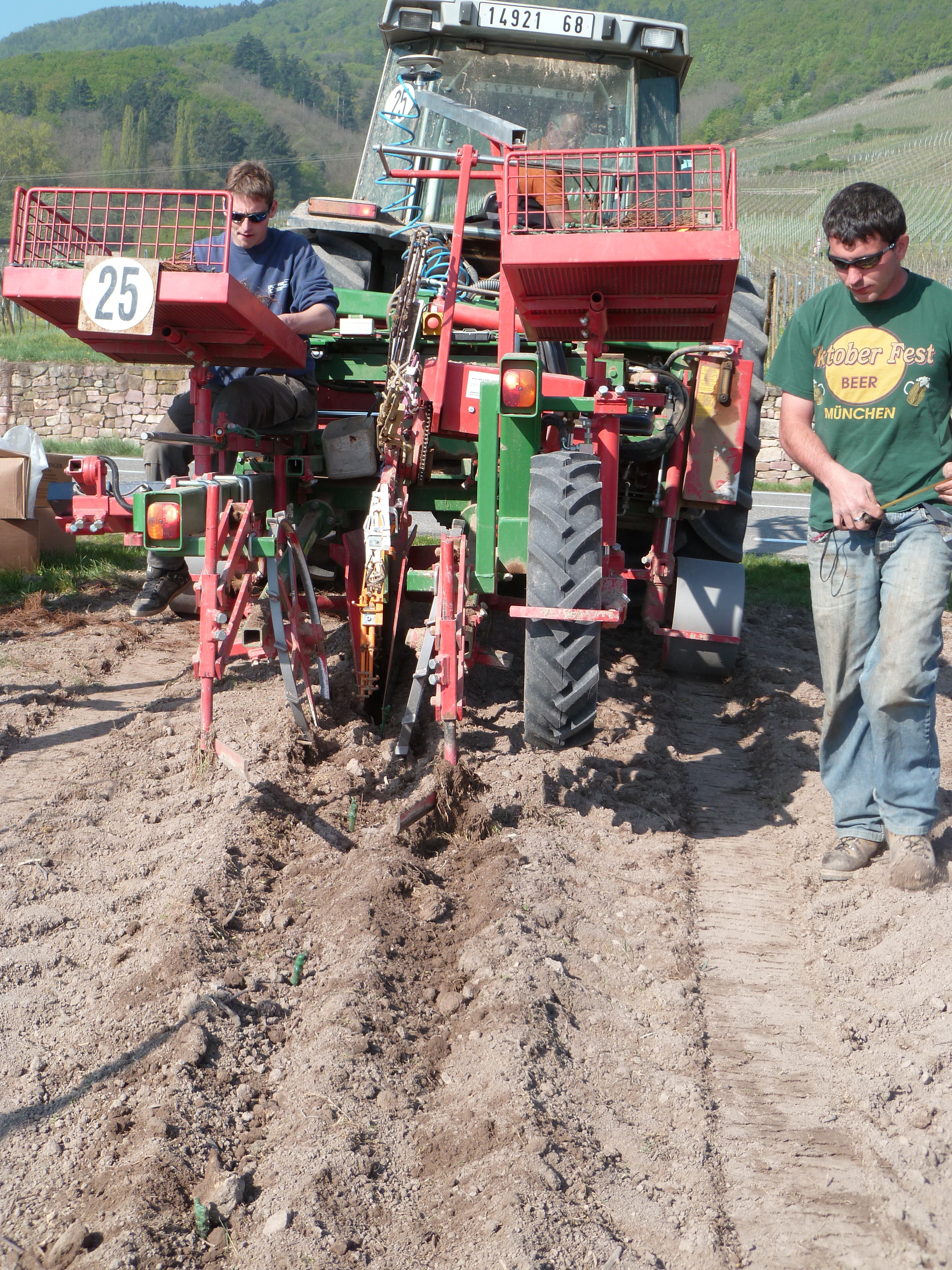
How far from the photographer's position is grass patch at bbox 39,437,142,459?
15.3 metres

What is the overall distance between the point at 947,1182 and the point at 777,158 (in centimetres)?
6415

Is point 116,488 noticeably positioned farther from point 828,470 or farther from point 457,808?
point 828,470

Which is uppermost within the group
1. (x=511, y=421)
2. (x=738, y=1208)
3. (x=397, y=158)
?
(x=397, y=158)

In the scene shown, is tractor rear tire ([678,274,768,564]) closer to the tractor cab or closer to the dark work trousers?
the tractor cab

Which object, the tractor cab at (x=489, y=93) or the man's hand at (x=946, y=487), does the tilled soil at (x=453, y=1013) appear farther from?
the tractor cab at (x=489, y=93)

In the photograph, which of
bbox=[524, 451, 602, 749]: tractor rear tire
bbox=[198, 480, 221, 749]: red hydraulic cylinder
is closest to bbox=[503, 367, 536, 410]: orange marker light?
bbox=[524, 451, 602, 749]: tractor rear tire

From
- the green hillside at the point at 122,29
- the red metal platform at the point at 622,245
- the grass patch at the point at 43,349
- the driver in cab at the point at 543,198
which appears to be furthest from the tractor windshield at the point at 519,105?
the green hillside at the point at 122,29

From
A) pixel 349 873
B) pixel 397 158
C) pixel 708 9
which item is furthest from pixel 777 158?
pixel 349 873

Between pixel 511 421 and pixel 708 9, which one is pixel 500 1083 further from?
pixel 708 9

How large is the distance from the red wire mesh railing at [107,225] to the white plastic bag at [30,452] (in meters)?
2.93

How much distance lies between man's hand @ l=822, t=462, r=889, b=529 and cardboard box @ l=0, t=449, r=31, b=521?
201 inches

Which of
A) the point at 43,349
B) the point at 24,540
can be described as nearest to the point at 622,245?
the point at 24,540

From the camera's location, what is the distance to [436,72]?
5.97 m

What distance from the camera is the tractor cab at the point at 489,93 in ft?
19.7
